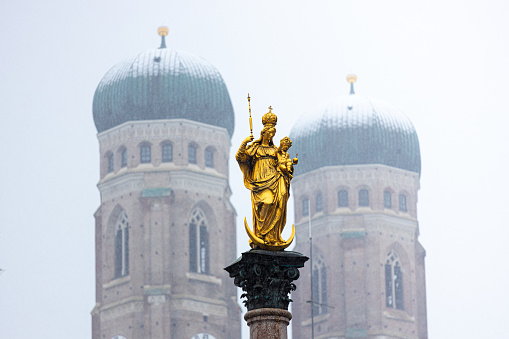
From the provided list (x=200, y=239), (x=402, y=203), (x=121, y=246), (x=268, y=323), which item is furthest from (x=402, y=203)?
(x=268, y=323)

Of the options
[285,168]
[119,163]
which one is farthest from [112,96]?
[285,168]

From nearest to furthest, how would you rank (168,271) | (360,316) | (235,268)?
(235,268), (168,271), (360,316)

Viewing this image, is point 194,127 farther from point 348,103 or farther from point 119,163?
point 348,103

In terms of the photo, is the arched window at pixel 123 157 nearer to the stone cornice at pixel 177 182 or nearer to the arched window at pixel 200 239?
the stone cornice at pixel 177 182

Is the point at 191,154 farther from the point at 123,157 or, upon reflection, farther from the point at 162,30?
the point at 162,30

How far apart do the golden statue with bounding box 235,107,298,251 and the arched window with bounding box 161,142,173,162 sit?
75.6m

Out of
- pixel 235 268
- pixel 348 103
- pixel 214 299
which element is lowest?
pixel 235 268

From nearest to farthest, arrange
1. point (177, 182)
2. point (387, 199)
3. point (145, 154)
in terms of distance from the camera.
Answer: point (177, 182), point (145, 154), point (387, 199)

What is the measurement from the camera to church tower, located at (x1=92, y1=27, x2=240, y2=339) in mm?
99000

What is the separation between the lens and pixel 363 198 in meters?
110

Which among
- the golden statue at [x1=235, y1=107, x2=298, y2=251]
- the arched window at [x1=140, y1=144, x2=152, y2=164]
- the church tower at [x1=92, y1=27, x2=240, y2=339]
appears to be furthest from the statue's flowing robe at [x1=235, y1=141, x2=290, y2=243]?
the arched window at [x1=140, y1=144, x2=152, y2=164]

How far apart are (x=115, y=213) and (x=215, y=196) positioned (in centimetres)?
585

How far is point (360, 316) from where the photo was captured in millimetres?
106250

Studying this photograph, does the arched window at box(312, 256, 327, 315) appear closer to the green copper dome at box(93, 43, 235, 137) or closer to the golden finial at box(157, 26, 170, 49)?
the green copper dome at box(93, 43, 235, 137)
